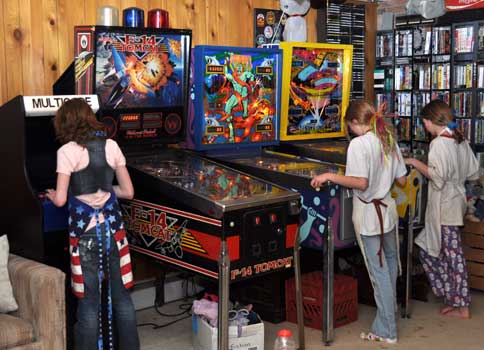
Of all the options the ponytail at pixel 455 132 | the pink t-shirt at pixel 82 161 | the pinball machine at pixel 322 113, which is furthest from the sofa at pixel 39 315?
the ponytail at pixel 455 132

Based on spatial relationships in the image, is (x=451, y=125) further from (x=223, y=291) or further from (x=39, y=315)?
(x=39, y=315)

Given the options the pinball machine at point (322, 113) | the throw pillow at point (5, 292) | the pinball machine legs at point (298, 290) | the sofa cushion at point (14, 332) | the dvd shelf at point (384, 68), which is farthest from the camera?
the dvd shelf at point (384, 68)

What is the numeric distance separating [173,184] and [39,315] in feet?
3.05

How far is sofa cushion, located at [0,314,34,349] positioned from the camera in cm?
308

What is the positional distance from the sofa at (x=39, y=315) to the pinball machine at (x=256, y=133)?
4.87ft

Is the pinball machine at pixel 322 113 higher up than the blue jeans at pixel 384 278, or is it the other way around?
the pinball machine at pixel 322 113

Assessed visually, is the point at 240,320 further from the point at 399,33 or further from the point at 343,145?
the point at 399,33

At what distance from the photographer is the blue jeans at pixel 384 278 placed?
4176mm

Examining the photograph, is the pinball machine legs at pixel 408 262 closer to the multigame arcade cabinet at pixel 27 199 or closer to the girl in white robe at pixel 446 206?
the girl in white robe at pixel 446 206

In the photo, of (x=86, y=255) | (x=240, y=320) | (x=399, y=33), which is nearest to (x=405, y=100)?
(x=399, y=33)

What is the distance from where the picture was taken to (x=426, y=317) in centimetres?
476

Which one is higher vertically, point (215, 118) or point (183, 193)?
point (215, 118)

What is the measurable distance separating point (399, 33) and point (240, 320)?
18.3 feet

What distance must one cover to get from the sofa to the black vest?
1.28 feet
